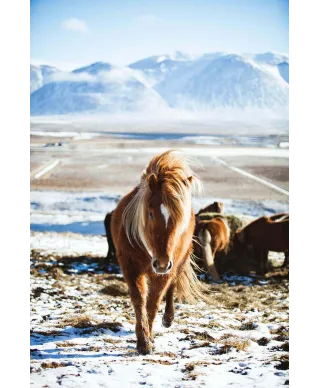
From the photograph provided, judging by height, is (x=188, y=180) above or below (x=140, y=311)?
above

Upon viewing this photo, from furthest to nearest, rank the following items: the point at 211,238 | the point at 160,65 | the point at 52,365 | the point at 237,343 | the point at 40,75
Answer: the point at 211,238 → the point at 160,65 → the point at 40,75 → the point at 237,343 → the point at 52,365

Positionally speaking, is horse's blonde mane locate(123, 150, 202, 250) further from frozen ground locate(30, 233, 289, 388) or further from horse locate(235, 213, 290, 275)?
horse locate(235, 213, 290, 275)

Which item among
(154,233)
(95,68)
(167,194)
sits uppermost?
(95,68)

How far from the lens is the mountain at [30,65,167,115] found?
3.25 metres

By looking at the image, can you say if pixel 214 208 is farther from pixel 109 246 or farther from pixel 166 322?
pixel 166 322

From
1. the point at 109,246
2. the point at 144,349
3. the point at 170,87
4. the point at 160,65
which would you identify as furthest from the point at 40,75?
the point at 109,246

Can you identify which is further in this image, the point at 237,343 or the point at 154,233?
the point at 237,343

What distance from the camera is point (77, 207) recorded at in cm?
393

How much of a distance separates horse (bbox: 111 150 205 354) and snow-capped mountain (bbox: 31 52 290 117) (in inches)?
35.6

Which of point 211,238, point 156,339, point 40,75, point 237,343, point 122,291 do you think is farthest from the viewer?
point 211,238

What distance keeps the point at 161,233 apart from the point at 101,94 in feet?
5.38
